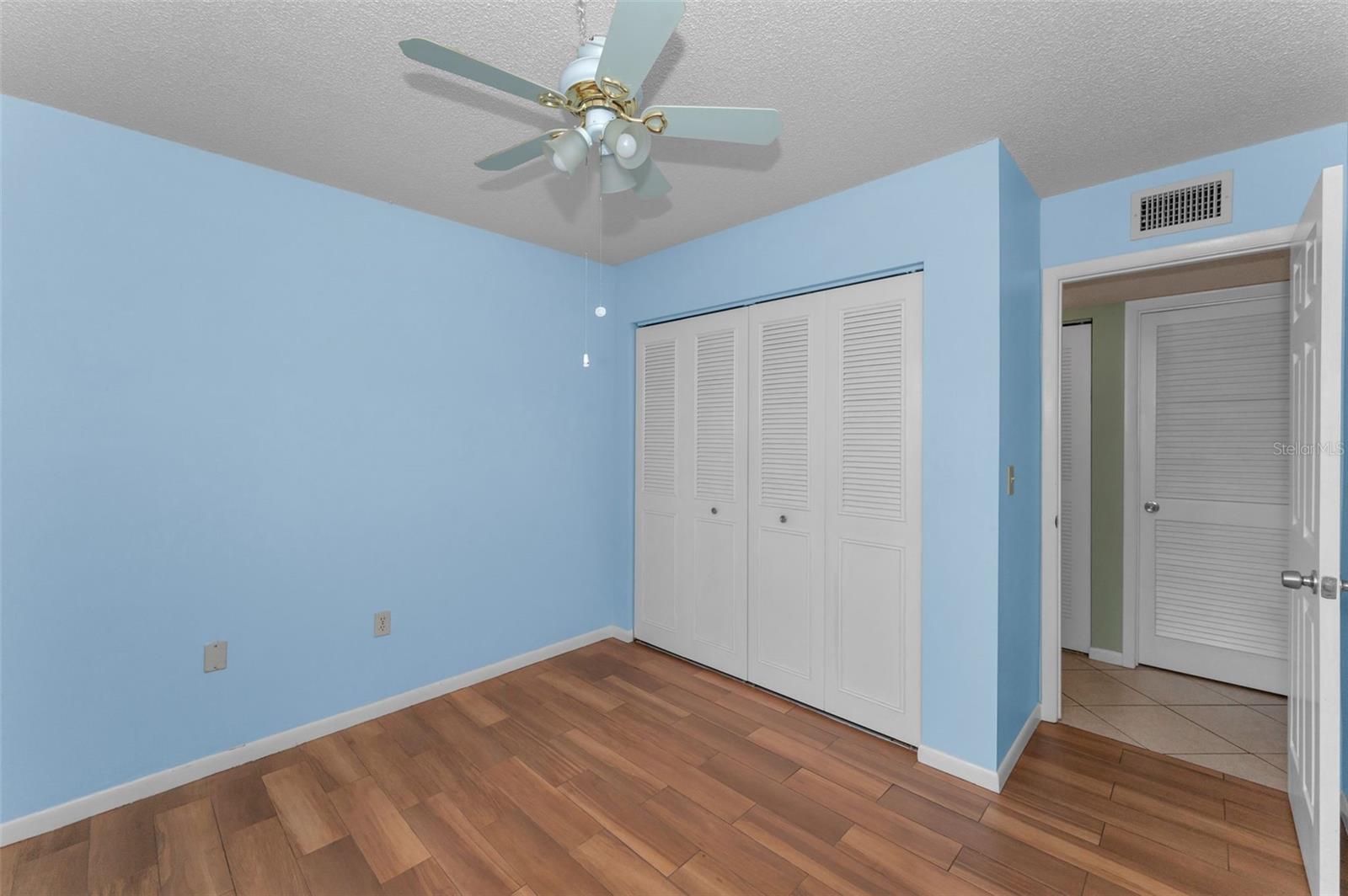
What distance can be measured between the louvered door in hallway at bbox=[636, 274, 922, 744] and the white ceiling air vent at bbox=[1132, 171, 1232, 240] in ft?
3.20

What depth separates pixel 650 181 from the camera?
1761 mm

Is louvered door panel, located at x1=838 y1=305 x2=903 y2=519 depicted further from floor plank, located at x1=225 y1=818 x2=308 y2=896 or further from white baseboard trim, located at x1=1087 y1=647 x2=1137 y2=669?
floor plank, located at x1=225 y1=818 x2=308 y2=896

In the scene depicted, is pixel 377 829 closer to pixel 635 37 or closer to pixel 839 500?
pixel 839 500

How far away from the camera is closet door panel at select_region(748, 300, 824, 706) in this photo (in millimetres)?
2867

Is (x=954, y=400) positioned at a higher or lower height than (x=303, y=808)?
higher

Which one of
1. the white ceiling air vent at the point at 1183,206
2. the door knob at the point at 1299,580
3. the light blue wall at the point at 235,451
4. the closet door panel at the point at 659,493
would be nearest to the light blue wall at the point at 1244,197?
the white ceiling air vent at the point at 1183,206

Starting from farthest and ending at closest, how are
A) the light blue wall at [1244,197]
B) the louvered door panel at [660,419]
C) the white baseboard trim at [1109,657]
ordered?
the louvered door panel at [660,419] < the white baseboard trim at [1109,657] < the light blue wall at [1244,197]

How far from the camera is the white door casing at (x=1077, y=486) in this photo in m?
3.69

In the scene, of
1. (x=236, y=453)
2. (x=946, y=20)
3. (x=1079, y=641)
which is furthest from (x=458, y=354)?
(x=1079, y=641)

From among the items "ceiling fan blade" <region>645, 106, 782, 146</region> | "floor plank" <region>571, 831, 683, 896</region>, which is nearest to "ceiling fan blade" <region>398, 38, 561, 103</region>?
"ceiling fan blade" <region>645, 106, 782, 146</region>

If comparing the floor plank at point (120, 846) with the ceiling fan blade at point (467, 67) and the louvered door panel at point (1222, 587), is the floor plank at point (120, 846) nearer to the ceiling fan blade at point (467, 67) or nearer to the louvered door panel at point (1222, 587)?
the ceiling fan blade at point (467, 67)

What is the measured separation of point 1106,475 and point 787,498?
7.36 feet

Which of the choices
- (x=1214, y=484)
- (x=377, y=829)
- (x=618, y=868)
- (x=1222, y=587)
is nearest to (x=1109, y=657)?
(x=1222, y=587)

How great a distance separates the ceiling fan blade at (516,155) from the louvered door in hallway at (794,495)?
1671 mm
